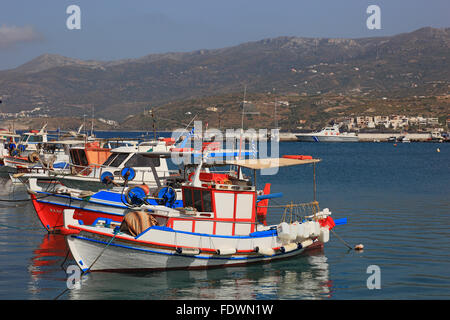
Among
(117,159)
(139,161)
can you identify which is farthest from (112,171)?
(139,161)

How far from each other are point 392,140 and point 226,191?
16771cm

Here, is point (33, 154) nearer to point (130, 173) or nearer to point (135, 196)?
point (130, 173)

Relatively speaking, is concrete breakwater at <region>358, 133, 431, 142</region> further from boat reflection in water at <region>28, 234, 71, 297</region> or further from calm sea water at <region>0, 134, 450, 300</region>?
boat reflection in water at <region>28, 234, 71, 297</region>

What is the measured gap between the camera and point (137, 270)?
1955 centimetres

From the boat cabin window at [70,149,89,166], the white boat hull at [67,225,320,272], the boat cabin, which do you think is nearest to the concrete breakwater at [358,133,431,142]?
the boat cabin window at [70,149,89,166]

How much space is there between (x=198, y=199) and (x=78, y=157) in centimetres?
1627

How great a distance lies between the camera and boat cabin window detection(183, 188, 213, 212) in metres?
21.0

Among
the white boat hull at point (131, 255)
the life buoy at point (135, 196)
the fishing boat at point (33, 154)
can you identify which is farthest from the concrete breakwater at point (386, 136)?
the white boat hull at point (131, 255)

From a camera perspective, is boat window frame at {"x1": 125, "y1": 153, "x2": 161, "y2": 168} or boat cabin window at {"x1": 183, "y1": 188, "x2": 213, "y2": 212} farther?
boat window frame at {"x1": 125, "y1": 153, "x2": 161, "y2": 168}

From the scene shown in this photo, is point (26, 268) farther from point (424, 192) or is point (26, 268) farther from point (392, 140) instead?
point (392, 140)

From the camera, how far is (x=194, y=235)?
1970cm

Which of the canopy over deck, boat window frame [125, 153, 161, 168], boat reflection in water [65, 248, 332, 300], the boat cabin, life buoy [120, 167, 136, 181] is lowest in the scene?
boat reflection in water [65, 248, 332, 300]
